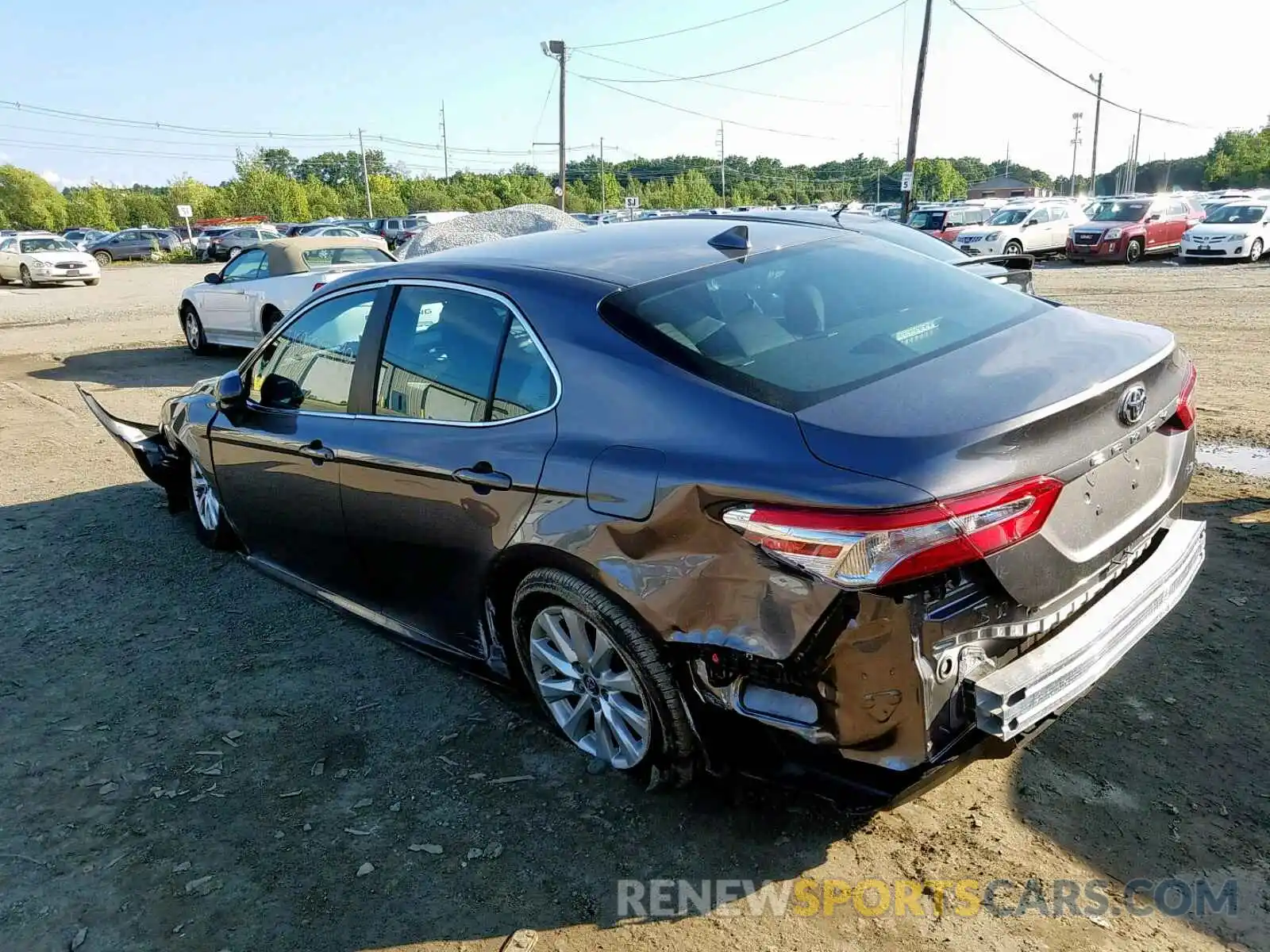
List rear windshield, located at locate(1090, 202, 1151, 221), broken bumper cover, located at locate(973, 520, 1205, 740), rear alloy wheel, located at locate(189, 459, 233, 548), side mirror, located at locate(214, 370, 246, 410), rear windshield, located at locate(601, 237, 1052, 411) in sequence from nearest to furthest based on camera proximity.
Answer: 1. broken bumper cover, located at locate(973, 520, 1205, 740)
2. rear windshield, located at locate(601, 237, 1052, 411)
3. side mirror, located at locate(214, 370, 246, 410)
4. rear alloy wheel, located at locate(189, 459, 233, 548)
5. rear windshield, located at locate(1090, 202, 1151, 221)

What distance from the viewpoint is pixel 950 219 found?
27766mm

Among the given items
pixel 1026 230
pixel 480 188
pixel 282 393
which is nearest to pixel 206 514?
pixel 282 393

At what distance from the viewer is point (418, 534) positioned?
3.32 m

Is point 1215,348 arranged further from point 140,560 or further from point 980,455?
point 140,560

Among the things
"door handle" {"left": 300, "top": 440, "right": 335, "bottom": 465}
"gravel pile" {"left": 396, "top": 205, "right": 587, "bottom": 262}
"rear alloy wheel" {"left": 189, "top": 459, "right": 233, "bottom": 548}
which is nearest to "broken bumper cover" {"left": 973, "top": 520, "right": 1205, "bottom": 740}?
"door handle" {"left": 300, "top": 440, "right": 335, "bottom": 465}

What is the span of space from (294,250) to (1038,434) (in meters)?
10.8

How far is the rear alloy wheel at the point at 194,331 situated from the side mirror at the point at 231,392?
9.25 m

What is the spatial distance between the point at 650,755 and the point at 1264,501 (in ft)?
13.7

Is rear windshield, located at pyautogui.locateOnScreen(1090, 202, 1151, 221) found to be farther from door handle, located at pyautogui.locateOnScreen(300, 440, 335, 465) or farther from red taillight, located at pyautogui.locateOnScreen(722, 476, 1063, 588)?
red taillight, located at pyautogui.locateOnScreen(722, 476, 1063, 588)

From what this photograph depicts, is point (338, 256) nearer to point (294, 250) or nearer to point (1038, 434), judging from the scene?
point (294, 250)

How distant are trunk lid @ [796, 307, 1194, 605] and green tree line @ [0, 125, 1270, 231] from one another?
197 feet

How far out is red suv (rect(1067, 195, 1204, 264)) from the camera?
23.5 meters

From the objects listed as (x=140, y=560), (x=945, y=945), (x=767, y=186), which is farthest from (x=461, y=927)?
(x=767, y=186)

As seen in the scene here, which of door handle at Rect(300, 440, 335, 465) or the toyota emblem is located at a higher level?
the toyota emblem
